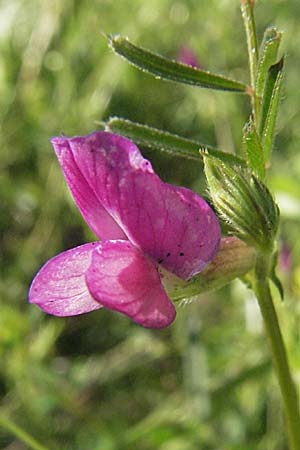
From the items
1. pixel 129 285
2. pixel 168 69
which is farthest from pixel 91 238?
Result: pixel 129 285

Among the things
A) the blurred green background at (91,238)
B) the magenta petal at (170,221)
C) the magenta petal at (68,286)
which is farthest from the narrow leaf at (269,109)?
the blurred green background at (91,238)

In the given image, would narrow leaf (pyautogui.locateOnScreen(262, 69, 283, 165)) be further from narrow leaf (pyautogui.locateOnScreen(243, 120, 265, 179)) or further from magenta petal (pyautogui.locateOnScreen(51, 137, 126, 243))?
magenta petal (pyautogui.locateOnScreen(51, 137, 126, 243))

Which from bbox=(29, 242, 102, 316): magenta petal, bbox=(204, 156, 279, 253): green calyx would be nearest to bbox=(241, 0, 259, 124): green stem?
bbox=(204, 156, 279, 253): green calyx

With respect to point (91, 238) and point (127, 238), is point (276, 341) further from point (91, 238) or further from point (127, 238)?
point (91, 238)

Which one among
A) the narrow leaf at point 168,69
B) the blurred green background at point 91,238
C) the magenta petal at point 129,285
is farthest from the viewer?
the blurred green background at point 91,238

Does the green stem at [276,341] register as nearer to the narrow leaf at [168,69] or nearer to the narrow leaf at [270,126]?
the narrow leaf at [270,126]

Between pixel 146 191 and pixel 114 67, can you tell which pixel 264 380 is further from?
pixel 114 67
